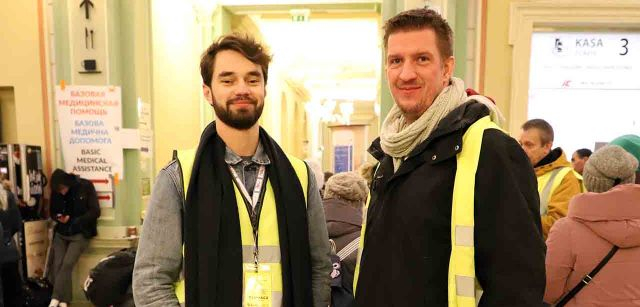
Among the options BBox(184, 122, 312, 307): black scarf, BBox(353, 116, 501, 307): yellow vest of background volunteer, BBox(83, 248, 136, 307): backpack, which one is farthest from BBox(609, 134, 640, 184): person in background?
BBox(83, 248, 136, 307): backpack

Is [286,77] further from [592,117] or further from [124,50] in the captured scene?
[592,117]

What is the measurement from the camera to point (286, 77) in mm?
12016

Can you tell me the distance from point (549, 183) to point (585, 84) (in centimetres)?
208

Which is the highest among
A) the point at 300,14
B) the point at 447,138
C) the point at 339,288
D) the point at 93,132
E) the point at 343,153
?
the point at 300,14

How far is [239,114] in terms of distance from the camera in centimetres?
139

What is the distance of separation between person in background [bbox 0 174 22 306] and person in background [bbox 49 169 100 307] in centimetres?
38

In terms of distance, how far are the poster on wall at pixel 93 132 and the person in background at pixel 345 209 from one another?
2848 millimetres

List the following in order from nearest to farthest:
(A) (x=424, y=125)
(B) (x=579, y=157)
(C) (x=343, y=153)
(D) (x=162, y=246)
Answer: (A) (x=424, y=125) → (D) (x=162, y=246) → (B) (x=579, y=157) → (C) (x=343, y=153)

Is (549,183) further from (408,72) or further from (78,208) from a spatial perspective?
(78,208)

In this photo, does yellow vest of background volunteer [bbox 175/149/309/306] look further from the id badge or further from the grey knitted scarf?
the grey knitted scarf

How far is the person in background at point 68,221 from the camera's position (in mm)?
4047

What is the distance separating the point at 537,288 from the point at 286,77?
1139 cm

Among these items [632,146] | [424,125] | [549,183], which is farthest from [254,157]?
[549,183]

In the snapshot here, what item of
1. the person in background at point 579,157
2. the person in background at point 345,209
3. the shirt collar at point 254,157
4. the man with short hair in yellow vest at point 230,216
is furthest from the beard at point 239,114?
the person in background at point 579,157
